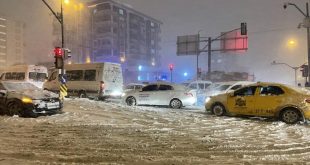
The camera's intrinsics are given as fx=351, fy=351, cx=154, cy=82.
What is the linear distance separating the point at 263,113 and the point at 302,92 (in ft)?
5.56

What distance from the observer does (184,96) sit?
63.0 feet

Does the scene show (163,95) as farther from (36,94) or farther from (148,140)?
(148,140)

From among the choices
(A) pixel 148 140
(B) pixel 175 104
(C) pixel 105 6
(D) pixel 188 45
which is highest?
(C) pixel 105 6

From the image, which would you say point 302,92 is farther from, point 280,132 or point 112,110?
point 112,110

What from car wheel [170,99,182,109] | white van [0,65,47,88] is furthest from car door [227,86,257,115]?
white van [0,65,47,88]

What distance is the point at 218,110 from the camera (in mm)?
15633

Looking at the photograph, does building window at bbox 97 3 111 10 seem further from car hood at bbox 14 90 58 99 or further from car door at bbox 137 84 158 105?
car hood at bbox 14 90 58 99

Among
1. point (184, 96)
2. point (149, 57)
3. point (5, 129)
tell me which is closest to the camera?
point (5, 129)

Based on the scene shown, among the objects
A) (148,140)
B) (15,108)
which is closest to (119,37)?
(15,108)

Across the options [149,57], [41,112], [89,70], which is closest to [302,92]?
[41,112]

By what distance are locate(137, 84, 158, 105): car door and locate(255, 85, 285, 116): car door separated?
701 cm

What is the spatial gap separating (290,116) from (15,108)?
426 inches

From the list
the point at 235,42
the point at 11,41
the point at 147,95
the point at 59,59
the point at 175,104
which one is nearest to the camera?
the point at 59,59

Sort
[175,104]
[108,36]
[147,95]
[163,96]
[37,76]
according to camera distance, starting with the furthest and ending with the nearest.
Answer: [108,36], [37,76], [147,95], [163,96], [175,104]
